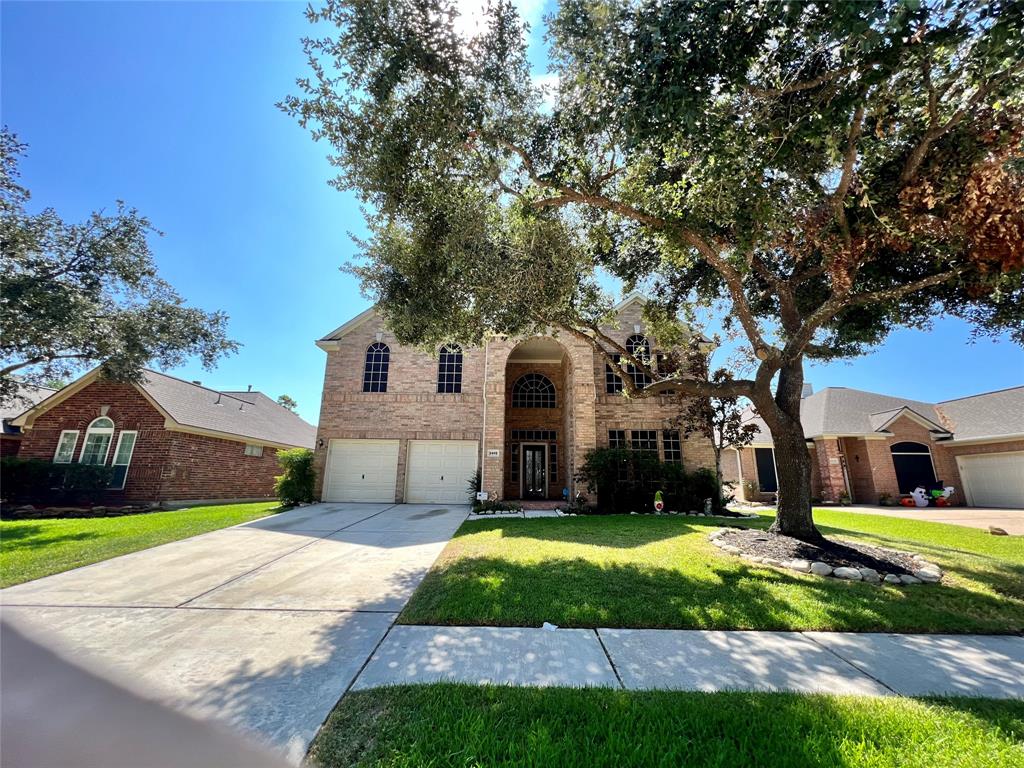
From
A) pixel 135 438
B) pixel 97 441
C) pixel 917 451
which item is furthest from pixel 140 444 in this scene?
pixel 917 451

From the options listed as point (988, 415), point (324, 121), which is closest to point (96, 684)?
point (324, 121)

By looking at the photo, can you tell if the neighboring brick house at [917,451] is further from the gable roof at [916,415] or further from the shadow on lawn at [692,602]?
the shadow on lawn at [692,602]

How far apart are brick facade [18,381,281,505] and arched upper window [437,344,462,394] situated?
9.38 meters

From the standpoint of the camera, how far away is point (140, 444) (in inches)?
560

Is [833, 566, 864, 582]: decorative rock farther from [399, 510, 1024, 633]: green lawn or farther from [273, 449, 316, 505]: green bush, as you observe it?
[273, 449, 316, 505]: green bush

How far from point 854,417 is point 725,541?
17.0 m

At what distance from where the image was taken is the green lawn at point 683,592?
4.07 metres

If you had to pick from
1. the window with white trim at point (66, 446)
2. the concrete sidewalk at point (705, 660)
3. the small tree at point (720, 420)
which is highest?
the small tree at point (720, 420)

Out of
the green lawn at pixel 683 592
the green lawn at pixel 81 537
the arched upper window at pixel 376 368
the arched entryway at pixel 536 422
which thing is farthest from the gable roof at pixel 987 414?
the green lawn at pixel 81 537

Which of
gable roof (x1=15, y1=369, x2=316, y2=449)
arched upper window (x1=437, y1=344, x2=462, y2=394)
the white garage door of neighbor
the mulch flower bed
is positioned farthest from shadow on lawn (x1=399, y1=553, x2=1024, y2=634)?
the white garage door of neighbor

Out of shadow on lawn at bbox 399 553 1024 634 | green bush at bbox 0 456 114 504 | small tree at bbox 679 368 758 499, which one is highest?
small tree at bbox 679 368 758 499

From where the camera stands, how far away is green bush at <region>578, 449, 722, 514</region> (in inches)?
508

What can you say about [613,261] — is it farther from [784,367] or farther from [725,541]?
[725,541]

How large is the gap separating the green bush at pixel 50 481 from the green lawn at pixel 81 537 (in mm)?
3901
